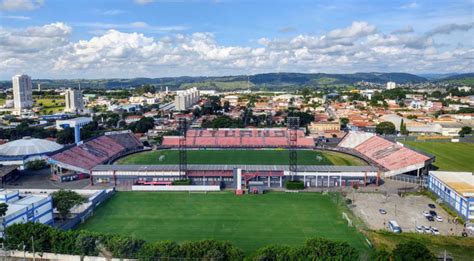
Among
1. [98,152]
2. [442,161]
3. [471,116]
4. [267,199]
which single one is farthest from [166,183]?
[471,116]

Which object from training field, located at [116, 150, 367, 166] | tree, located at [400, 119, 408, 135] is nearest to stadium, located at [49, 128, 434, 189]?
training field, located at [116, 150, 367, 166]

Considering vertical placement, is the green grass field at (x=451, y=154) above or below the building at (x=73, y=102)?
below

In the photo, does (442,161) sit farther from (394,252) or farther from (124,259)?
(124,259)

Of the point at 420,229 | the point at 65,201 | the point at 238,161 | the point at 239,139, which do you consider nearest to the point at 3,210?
the point at 65,201

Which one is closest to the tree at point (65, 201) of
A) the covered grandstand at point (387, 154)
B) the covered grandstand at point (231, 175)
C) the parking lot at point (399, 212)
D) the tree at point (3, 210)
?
the tree at point (3, 210)

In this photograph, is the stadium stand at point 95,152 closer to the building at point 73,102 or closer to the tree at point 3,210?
the tree at point 3,210

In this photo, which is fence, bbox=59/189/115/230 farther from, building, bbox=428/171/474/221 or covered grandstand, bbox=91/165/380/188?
building, bbox=428/171/474/221

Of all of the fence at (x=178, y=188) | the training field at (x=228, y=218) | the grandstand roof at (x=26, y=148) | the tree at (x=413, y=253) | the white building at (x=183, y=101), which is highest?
the white building at (x=183, y=101)
